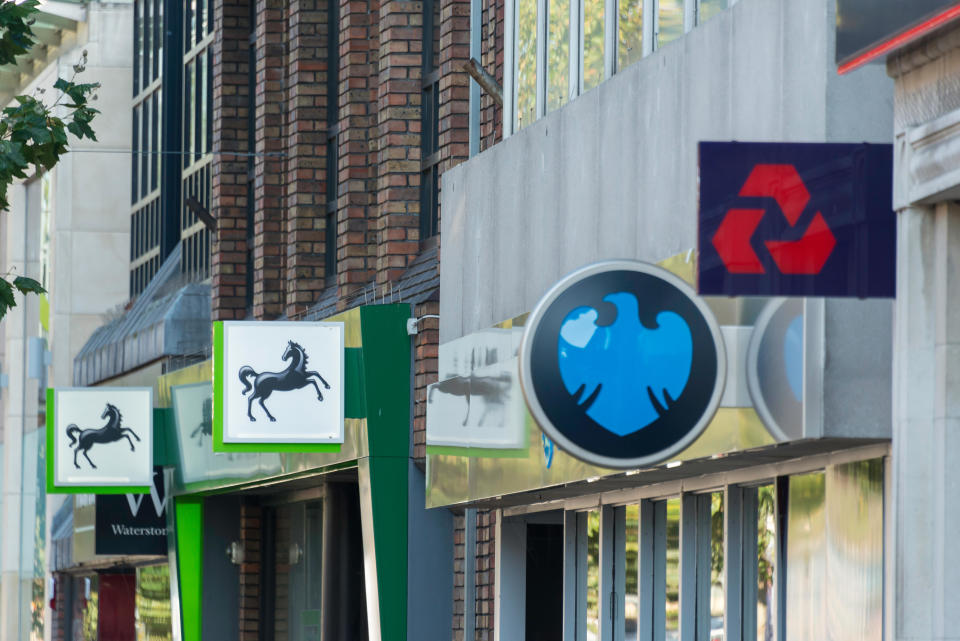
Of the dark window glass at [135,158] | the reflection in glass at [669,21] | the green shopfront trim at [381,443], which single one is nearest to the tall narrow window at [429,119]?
the green shopfront trim at [381,443]

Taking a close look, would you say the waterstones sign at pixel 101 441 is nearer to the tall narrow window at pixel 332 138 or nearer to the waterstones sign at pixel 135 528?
the waterstones sign at pixel 135 528

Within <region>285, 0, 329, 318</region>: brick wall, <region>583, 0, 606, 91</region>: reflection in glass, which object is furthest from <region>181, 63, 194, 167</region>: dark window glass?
<region>583, 0, 606, 91</region>: reflection in glass

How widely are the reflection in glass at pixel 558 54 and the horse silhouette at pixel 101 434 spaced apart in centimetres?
1008

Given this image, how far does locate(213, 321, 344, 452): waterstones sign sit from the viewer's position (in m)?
16.7

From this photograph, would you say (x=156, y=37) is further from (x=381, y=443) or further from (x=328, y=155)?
(x=381, y=443)

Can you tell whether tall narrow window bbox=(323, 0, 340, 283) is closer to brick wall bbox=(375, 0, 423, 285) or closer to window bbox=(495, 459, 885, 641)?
brick wall bbox=(375, 0, 423, 285)

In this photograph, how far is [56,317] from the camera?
3228 cm

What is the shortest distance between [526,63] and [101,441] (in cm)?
974

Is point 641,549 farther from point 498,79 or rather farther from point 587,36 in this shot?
point 498,79

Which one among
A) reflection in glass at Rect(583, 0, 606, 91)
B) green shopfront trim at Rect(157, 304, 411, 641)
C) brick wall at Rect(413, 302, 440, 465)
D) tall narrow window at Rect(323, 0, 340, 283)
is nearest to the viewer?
reflection in glass at Rect(583, 0, 606, 91)

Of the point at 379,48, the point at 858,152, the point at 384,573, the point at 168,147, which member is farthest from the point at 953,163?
the point at 168,147

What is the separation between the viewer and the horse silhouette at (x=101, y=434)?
21922 millimetres

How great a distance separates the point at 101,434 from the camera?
22016 mm

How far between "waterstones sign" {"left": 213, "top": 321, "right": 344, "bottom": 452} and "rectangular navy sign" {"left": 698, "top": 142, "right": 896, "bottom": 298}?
8.61 m
